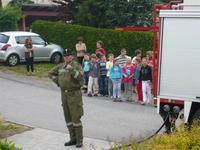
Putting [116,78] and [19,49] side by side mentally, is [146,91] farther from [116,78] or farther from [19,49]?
[19,49]

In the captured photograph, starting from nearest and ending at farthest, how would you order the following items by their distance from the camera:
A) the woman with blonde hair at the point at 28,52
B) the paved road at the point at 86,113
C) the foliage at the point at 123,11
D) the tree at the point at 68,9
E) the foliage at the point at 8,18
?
the paved road at the point at 86,113 → the woman with blonde hair at the point at 28,52 → the foliage at the point at 123,11 → the tree at the point at 68,9 → the foliage at the point at 8,18

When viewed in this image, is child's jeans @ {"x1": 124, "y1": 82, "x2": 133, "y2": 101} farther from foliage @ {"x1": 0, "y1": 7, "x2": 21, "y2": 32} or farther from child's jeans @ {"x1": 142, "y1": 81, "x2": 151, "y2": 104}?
foliage @ {"x1": 0, "y1": 7, "x2": 21, "y2": 32}

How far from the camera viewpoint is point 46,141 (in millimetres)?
12383

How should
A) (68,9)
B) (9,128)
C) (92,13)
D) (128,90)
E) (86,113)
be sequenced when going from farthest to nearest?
(68,9) < (92,13) < (128,90) < (86,113) < (9,128)

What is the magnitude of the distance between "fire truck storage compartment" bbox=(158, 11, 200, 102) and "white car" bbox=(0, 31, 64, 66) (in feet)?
41.4

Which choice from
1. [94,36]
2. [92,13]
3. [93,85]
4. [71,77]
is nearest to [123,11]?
[94,36]

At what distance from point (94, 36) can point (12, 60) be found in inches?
161

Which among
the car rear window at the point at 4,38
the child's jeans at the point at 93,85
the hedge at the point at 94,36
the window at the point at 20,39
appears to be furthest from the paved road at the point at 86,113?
the hedge at the point at 94,36

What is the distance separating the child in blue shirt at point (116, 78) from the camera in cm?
1810

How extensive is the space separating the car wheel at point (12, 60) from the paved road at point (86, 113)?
350cm

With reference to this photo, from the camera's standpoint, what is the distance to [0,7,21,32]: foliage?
30797 millimetres

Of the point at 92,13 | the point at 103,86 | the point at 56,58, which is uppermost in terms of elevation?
the point at 92,13

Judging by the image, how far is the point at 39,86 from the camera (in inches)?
798

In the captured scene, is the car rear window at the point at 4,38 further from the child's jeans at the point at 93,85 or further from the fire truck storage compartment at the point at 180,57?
the fire truck storage compartment at the point at 180,57
